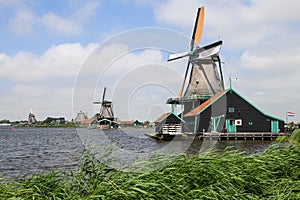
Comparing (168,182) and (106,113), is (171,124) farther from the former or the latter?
(106,113)

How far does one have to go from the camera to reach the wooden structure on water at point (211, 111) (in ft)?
88.9

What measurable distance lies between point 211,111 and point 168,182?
23.8m

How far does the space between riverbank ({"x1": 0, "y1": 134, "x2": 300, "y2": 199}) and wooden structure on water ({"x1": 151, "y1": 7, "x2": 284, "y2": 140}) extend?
20.9 meters

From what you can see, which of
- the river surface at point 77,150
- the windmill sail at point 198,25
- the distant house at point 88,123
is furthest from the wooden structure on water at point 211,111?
the distant house at point 88,123

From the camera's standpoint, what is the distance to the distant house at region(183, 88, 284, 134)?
27.1 metres

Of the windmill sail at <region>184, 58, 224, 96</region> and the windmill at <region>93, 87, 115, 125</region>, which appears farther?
the windmill at <region>93, 87, 115, 125</region>

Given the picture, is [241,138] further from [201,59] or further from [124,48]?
[124,48]

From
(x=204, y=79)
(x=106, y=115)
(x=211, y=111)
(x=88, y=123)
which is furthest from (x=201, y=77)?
(x=106, y=115)

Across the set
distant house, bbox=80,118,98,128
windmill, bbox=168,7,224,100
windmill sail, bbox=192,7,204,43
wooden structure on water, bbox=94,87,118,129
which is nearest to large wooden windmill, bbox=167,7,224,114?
windmill, bbox=168,7,224,100

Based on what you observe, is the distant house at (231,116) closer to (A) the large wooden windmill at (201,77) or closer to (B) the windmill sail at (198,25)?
(A) the large wooden windmill at (201,77)

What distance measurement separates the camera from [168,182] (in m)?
4.04

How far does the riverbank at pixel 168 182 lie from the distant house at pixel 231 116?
21.8 meters

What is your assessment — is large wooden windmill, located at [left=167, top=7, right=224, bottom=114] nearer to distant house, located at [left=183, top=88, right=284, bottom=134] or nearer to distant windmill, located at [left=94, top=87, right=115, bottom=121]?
distant house, located at [left=183, top=88, right=284, bottom=134]

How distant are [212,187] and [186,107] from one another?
2829 cm
